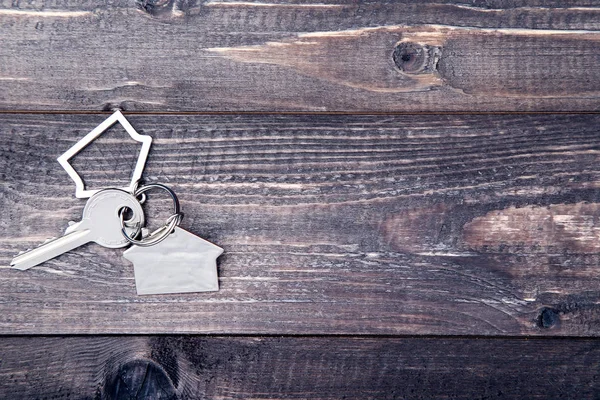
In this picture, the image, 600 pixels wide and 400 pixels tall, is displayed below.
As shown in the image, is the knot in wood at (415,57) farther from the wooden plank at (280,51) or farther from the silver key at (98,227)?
the silver key at (98,227)

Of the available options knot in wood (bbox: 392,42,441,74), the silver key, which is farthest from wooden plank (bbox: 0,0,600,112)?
the silver key

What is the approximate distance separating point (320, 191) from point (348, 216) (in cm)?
4

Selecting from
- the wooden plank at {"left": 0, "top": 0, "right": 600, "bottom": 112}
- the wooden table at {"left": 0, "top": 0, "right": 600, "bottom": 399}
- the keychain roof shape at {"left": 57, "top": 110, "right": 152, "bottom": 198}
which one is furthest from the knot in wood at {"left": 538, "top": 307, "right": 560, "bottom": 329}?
the keychain roof shape at {"left": 57, "top": 110, "right": 152, "bottom": 198}

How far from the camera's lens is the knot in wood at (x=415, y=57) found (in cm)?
65

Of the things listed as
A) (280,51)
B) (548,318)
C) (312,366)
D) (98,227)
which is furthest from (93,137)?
(548,318)

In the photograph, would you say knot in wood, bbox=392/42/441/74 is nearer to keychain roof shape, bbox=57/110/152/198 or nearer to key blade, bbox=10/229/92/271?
keychain roof shape, bbox=57/110/152/198

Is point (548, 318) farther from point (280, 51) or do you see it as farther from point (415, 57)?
point (280, 51)

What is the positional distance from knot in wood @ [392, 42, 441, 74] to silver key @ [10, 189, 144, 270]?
1.15ft

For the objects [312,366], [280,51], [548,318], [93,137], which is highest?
[280,51]

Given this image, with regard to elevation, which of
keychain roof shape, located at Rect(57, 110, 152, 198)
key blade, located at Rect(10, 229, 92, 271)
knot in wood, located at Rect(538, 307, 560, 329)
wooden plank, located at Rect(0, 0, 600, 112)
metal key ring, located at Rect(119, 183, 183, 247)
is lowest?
key blade, located at Rect(10, 229, 92, 271)

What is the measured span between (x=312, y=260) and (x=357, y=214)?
8cm

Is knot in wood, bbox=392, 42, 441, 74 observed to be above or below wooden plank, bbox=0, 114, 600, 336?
above

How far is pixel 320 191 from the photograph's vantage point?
2.14ft

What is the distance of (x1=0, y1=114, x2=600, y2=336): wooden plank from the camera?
0.65 meters
